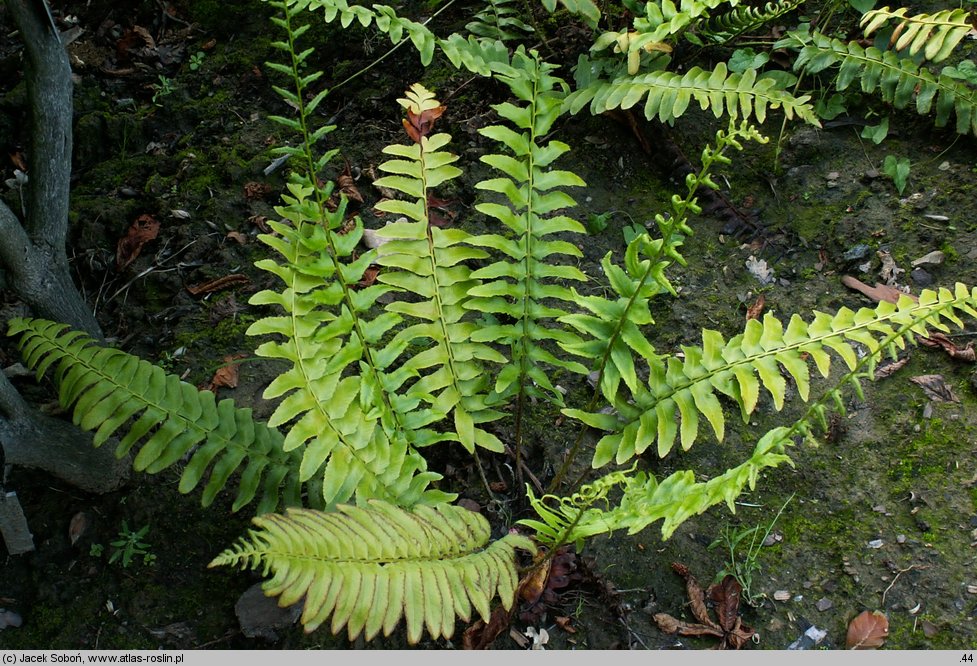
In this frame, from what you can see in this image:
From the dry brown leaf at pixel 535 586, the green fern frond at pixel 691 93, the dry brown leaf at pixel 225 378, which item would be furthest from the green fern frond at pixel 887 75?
the dry brown leaf at pixel 225 378

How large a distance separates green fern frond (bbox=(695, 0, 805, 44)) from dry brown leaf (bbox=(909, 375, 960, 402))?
1493 mm

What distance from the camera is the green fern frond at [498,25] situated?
3.58 metres

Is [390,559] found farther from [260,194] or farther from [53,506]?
[260,194]

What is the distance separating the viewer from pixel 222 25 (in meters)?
4.15

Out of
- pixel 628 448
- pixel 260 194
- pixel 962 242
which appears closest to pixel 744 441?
pixel 628 448

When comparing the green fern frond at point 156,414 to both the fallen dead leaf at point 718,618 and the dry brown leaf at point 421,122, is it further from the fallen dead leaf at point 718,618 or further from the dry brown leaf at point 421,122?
the fallen dead leaf at point 718,618

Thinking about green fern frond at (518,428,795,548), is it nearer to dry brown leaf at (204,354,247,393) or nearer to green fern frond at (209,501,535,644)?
green fern frond at (209,501,535,644)

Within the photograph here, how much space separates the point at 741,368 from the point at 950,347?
1.08 metres

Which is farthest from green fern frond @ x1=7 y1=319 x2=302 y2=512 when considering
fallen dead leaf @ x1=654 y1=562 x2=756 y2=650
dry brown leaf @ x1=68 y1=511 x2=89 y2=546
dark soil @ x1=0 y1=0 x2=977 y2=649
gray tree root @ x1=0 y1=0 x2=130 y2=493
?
fallen dead leaf @ x1=654 y1=562 x2=756 y2=650

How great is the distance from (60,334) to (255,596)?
1059 millimetres

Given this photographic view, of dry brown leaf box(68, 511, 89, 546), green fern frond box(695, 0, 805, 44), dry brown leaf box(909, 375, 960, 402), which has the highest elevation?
green fern frond box(695, 0, 805, 44)

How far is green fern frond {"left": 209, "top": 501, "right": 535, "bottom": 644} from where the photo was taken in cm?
180

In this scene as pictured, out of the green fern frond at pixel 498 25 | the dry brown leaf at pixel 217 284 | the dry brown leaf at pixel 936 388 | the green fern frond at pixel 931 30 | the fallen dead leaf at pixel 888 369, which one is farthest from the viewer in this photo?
the green fern frond at pixel 498 25

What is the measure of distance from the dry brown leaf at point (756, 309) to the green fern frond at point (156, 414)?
1780 millimetres
